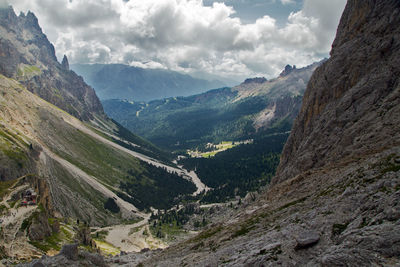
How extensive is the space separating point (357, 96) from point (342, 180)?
105 feet

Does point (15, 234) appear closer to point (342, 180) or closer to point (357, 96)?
point (342, 180)

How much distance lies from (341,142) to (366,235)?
40149 mm

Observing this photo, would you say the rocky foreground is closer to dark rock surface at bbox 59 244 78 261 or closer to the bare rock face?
the bare rock face

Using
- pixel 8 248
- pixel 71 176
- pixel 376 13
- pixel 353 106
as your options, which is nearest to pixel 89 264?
pixel 8 248

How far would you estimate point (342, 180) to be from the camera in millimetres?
38062

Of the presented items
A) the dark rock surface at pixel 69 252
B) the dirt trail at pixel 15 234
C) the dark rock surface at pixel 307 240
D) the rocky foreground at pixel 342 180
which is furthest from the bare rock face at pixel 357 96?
the dirt trail at pixel 15 234

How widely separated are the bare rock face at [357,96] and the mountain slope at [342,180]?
0.85 ft

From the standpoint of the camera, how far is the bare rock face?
4939 cm

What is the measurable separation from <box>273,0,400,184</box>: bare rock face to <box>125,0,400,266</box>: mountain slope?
0.26 m

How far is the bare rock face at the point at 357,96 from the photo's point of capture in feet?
162

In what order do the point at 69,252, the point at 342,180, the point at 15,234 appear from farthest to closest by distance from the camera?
the point at 15,234 < the point at 69,252 < the point at 342,180

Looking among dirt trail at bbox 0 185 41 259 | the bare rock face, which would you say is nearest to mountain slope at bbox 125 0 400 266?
the bare rock face

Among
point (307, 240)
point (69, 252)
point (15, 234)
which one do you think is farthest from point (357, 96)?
point (15, 234)

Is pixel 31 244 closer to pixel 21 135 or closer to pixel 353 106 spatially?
pixel 353 106
